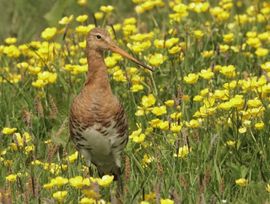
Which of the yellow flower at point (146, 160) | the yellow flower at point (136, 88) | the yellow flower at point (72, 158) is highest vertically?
the yellow flower at point (136, 88)

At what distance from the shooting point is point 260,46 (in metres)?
8.57

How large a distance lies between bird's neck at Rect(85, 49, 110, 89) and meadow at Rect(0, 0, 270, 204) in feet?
1.41

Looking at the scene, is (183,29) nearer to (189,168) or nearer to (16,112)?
(16,112)

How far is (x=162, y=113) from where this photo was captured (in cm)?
698

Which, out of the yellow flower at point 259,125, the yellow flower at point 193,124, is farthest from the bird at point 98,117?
the yellow flower at point 259,125

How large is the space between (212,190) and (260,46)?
2.62m

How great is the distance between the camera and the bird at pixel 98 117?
259 inches

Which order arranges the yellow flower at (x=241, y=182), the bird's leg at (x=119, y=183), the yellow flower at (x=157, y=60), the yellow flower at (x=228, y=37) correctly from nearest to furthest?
→ the yellow flower at (x=241, y=182)
the bird's leg at (x=119, y=183)
the yellow flower at (x=157, y=60)
the yellow flower at (x=228, y=37)

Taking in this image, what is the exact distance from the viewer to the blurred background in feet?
33.7

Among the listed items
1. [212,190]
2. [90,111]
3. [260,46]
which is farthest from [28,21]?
[212,190]

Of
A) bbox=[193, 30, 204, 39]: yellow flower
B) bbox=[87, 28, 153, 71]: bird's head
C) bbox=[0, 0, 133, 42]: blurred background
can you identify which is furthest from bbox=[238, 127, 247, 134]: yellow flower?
bbox=[0, 0, 133, 42]: blurred background

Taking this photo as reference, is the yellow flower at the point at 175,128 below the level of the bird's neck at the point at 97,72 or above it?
below

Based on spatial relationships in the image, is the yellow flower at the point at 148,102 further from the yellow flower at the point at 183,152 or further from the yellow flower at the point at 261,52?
the yellow flower at the point at 261,52

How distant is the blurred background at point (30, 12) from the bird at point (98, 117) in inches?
116
